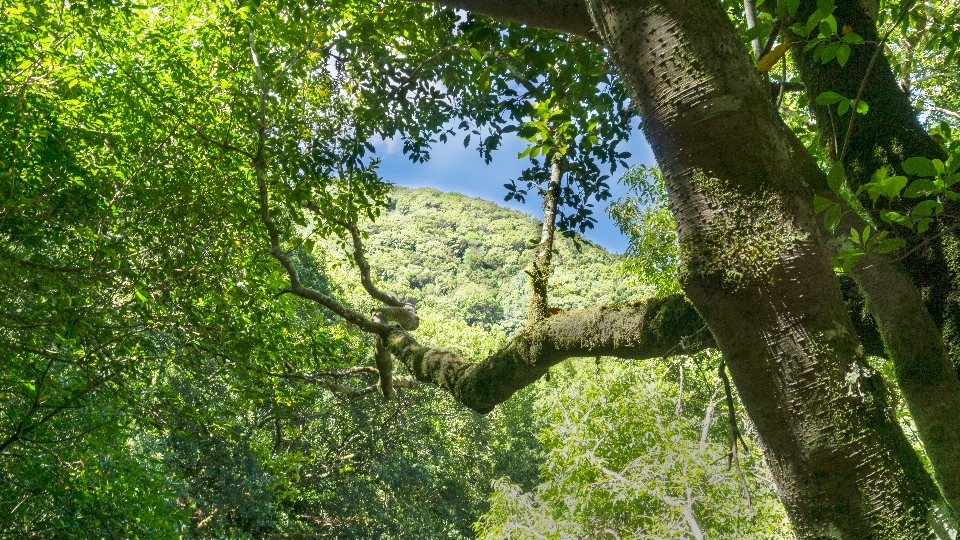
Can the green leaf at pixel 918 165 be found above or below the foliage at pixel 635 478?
above

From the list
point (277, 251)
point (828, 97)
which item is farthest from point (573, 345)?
point (277, 251)

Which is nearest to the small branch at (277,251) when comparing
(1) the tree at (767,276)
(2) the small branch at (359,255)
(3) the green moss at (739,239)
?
(2) the small branch at (359,255)

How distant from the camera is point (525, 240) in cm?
239

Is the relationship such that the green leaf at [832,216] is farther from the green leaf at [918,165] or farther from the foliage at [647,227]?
the foliage at [647,227]

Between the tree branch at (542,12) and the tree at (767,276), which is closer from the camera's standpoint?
the tree at (767,276)

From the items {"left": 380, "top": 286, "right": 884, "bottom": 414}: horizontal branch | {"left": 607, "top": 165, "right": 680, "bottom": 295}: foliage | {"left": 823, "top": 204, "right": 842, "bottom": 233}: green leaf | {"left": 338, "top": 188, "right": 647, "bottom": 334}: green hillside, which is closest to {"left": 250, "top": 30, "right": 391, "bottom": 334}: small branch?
{"left": 380, "top": 286, "right": 884, "bottom": 414}: horizontal branch

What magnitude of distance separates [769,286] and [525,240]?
4.95 feet

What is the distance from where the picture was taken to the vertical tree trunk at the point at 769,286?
863mm

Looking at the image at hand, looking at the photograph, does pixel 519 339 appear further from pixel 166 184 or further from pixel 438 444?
pixel 438 444

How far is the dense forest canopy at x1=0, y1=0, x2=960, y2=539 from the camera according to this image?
932 millimetres

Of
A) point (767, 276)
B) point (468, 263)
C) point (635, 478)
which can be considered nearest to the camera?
point (767, 276)

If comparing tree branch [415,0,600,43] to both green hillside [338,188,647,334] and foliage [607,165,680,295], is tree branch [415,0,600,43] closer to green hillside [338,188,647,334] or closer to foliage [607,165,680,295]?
A: foliage [607,165,680,295]

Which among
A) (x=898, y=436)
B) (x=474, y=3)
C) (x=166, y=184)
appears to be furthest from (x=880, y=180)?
(x=166, y=184)

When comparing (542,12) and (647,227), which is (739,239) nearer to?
(542,12)
